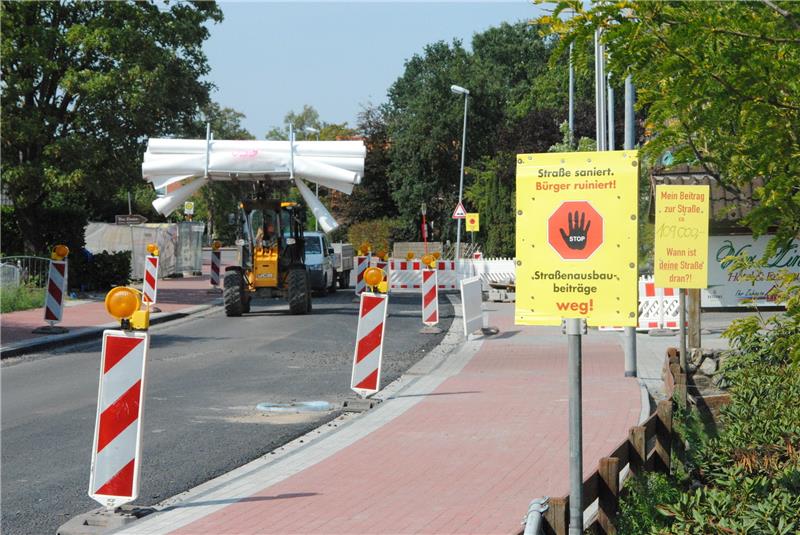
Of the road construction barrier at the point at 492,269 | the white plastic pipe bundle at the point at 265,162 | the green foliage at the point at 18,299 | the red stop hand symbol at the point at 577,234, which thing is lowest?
the green foliage at the point at 18,299

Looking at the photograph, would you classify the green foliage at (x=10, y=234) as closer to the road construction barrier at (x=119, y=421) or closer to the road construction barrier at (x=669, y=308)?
the road construction barrier at (x=669, y=308)

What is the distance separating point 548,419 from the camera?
11.0 m

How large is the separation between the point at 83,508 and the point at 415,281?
2967 cm

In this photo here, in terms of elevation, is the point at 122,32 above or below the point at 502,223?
above

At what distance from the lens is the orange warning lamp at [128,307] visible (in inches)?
278

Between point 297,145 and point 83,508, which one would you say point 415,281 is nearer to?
point 297,145

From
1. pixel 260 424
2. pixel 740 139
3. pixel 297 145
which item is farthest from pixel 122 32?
pixel 740 139

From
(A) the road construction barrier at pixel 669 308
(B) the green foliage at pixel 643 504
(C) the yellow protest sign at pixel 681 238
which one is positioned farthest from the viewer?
(A) the road construction barrier at pixel 669 308

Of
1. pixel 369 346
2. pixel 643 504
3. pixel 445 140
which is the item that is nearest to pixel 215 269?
pixel 369 346

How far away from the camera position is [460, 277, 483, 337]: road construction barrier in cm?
2001

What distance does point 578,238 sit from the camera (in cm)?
466

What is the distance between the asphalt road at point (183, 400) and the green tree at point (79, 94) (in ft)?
25.1

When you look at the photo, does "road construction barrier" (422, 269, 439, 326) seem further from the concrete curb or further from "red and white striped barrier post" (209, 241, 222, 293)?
"red and white striped barrier post" (209, 241, 222, 293)

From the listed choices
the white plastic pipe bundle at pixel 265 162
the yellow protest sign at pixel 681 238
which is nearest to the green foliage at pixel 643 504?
the yellow protest sign at pixel 681 238
